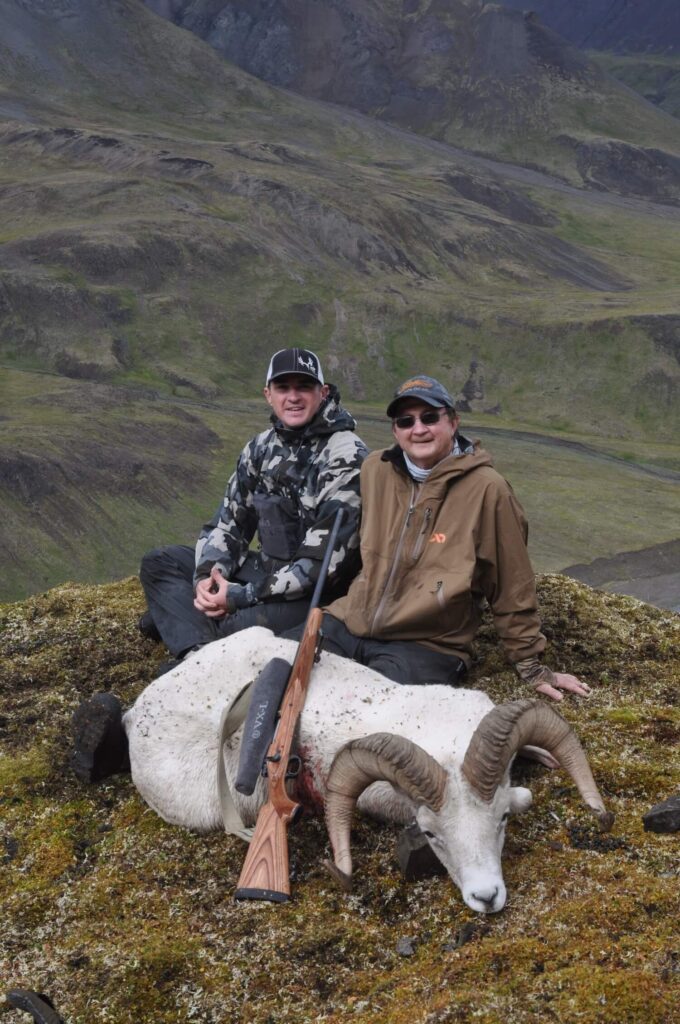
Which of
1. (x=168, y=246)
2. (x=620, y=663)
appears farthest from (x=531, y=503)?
(x=620, y=663)

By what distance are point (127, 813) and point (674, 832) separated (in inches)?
183

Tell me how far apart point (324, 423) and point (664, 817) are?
522 cm

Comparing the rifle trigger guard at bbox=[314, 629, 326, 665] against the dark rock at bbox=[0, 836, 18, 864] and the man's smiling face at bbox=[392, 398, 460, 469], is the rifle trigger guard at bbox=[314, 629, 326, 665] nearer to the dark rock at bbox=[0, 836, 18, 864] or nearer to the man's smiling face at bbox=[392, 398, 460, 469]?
the man's smiling face at bbox=[392, 398, 460, 469]

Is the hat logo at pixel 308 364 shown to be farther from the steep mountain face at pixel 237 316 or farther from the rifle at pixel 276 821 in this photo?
the steep mountain face at pixel 237 316

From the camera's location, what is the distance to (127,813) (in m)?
8.84

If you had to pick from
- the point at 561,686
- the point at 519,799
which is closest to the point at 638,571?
the point at 561,686

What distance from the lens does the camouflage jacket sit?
10.1 meters

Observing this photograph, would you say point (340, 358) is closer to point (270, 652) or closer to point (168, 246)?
point (168, 246)

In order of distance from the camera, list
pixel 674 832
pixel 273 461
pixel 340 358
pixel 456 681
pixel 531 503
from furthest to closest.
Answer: pixel 340 358
pixel 531 503
pixel 273 461
pixel 456 681
pixel 674 832

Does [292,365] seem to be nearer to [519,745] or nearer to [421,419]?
[421,419]

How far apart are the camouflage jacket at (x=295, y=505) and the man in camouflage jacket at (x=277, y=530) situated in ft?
0.04

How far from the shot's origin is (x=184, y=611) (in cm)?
1124

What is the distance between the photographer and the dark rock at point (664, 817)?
23.3 ft

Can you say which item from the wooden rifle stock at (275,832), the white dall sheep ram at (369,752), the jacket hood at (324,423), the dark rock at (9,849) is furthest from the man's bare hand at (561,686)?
the dark rock at (9,849)
